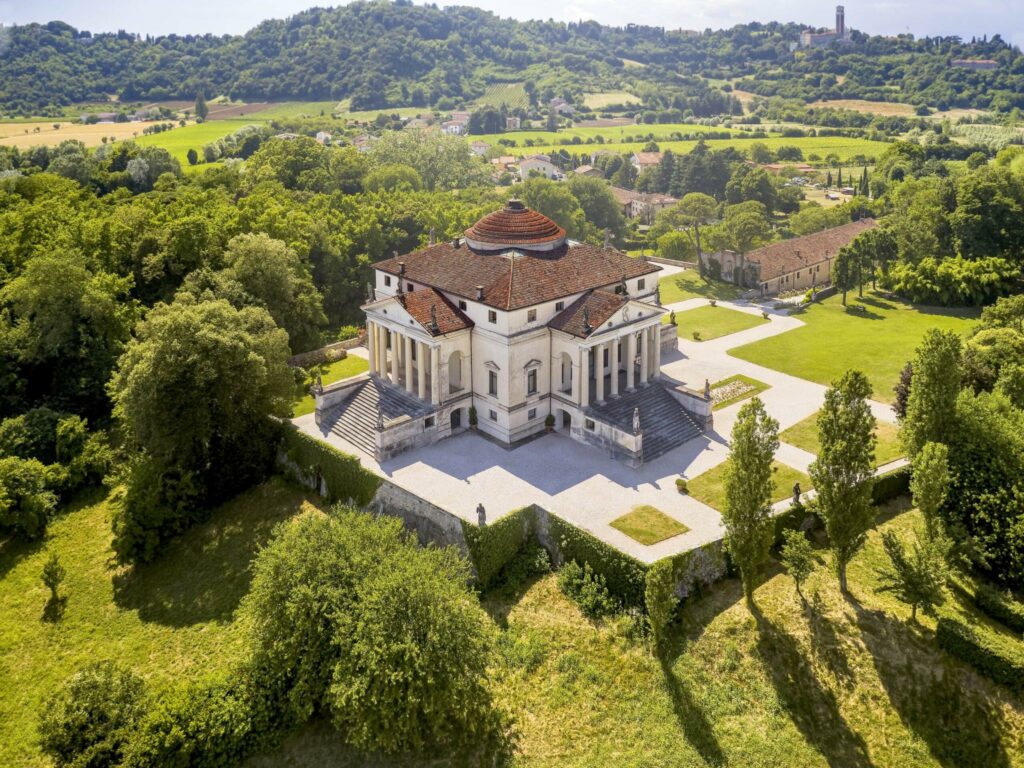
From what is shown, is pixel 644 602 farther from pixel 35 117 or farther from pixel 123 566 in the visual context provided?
pixel 35 117

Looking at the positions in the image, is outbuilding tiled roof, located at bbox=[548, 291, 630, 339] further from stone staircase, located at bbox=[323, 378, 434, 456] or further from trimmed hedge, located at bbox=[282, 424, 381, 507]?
trimmed hedge, located at bbox=[282, 424, 381, 507]

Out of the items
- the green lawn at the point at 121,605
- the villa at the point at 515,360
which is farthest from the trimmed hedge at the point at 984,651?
the green lawn at the point at 121,605

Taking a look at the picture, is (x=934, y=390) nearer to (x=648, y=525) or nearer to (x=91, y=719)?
(x=648, y=525)

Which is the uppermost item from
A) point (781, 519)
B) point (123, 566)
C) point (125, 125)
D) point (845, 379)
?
point (125, 125)

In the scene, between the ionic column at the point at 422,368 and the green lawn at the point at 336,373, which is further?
the green lawn at the point at 336,373

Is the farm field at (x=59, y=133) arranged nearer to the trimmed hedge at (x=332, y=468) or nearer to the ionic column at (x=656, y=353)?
the trimmed hedge at (x=332, y=468)

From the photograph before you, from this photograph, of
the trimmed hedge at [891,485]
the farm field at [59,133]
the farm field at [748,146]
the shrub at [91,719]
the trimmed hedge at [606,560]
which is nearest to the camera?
the shrub at [91,719]

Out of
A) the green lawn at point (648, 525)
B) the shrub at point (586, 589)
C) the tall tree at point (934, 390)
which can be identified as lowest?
the shrub at point (586, 589)

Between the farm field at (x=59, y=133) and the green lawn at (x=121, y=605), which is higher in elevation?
the farm field at (x=59, y=133)

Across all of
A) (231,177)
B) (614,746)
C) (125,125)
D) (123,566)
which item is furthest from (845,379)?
(125,125)
